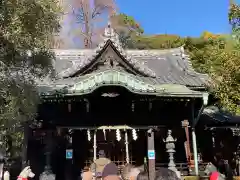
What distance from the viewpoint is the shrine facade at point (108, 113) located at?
12.5 metres

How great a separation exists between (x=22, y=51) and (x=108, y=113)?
5.23m

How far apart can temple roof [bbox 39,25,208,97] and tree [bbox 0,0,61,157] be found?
2.74 m

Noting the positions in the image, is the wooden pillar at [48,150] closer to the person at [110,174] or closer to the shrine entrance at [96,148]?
the shrine entrance at [96,148]

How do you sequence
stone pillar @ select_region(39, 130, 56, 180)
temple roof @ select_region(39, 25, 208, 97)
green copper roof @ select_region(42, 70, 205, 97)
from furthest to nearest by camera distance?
temple roof @ select_region(39, 25, 208, 97)
stone pillar @ select_region(39, 130, 56, 180)
green copper roof @ select_region(42, 70, 205, 97)

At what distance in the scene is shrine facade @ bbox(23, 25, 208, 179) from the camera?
493 inches

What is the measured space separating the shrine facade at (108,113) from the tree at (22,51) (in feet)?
8.66

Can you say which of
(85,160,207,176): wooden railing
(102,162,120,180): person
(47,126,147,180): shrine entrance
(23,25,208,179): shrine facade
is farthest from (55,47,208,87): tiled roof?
(102,162,120,180): person

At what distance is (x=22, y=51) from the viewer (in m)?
9.03

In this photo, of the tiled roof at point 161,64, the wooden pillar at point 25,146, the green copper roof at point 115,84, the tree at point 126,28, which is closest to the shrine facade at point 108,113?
the green copper roof at point 115,84

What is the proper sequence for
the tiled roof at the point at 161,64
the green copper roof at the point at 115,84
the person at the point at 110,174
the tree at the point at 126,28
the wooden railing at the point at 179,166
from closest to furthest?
the person at the point at 110,174 < the green copper roof at the point at 115,84 < the wooden railing at the point at 179,166 < the tiled roof at the point at 161,64 < the tree at the point at 126,28

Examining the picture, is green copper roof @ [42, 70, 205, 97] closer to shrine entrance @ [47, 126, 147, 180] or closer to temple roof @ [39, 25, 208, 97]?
temple roof @ [39, 25, 208, 97]

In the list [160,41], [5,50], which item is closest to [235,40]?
[5,50]

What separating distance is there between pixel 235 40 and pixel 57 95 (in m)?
6.08

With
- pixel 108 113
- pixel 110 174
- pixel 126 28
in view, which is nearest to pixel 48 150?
pixel 108 113
